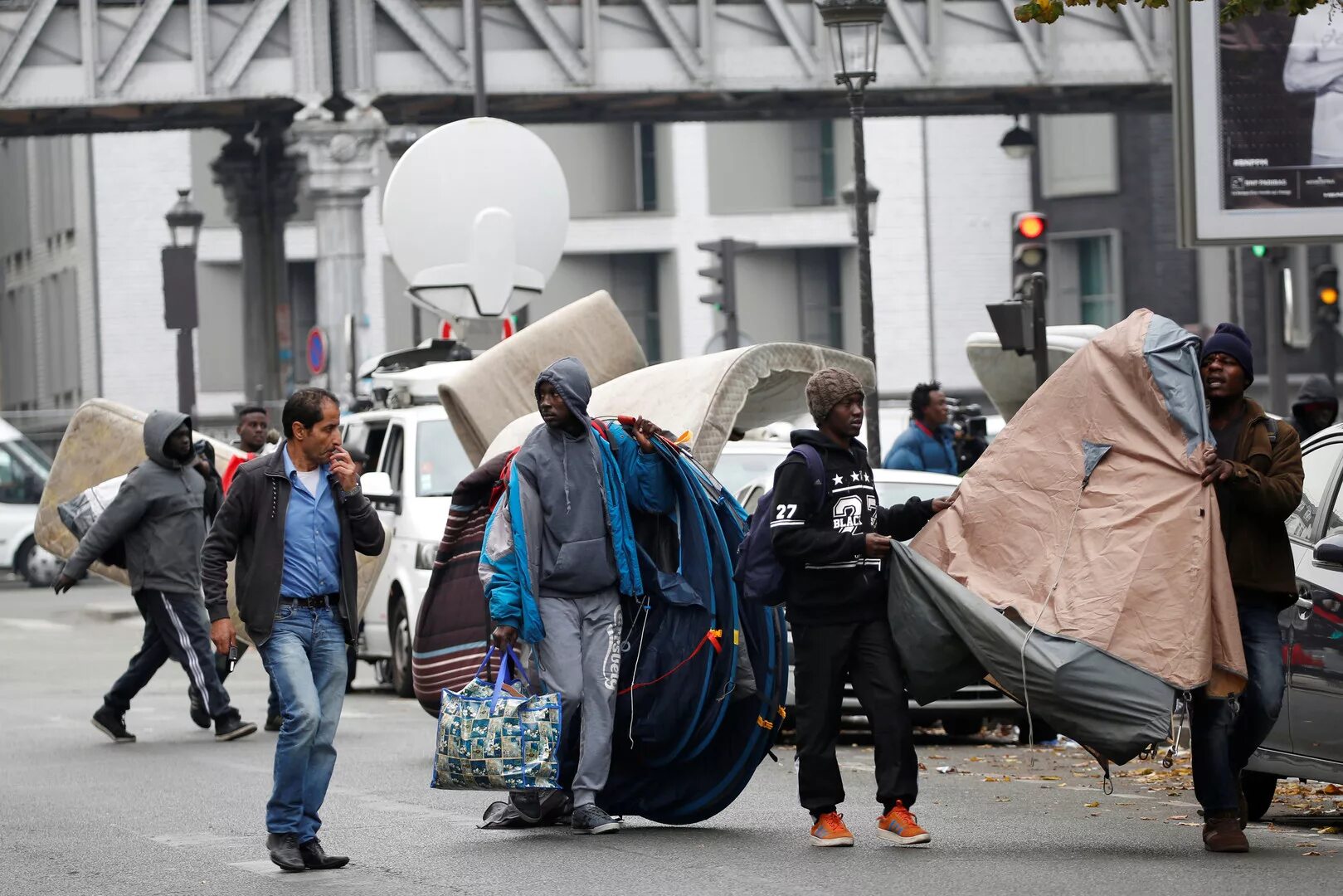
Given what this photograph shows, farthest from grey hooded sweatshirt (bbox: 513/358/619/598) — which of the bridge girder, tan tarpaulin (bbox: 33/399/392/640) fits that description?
the bridge girder

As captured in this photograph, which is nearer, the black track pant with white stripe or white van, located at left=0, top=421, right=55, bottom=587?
the black track pant with white stripe

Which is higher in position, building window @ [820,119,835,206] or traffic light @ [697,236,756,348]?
building window @ [820,119,835,206]

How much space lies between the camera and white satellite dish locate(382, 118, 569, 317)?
74.6 ft

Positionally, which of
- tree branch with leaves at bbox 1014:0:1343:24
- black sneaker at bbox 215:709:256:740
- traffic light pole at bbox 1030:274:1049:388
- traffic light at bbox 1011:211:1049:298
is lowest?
black sneaker at bbox 215:709:256:740

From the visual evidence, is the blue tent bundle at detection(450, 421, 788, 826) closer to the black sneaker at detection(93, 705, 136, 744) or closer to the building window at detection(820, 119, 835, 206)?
the black sneaker at detection(93, 705, 136, 744)

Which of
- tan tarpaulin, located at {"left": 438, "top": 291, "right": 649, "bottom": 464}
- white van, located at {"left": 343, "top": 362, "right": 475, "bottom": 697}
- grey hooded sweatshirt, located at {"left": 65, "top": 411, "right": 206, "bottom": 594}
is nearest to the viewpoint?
grey hooded sweatshirt, located at {"left": 65, "top": 411, "right": 206, "bottom": 594}

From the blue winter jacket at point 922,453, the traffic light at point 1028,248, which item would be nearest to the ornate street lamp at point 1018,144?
the traffic light at point 1028,248

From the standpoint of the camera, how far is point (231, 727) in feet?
50.0

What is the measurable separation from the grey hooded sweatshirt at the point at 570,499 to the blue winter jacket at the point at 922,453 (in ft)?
26.8

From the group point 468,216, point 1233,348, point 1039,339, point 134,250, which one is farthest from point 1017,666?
point 134,250

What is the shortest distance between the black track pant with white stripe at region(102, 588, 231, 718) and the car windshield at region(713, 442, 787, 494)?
10.6ft

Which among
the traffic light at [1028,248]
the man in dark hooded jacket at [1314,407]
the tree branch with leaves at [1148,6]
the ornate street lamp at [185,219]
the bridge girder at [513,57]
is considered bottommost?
the man in dark hooded jacket at [1314,407]

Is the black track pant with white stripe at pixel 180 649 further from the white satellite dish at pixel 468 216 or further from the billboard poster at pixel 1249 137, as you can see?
the white satellite dish at pixel 468 216

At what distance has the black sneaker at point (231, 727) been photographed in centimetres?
1522
